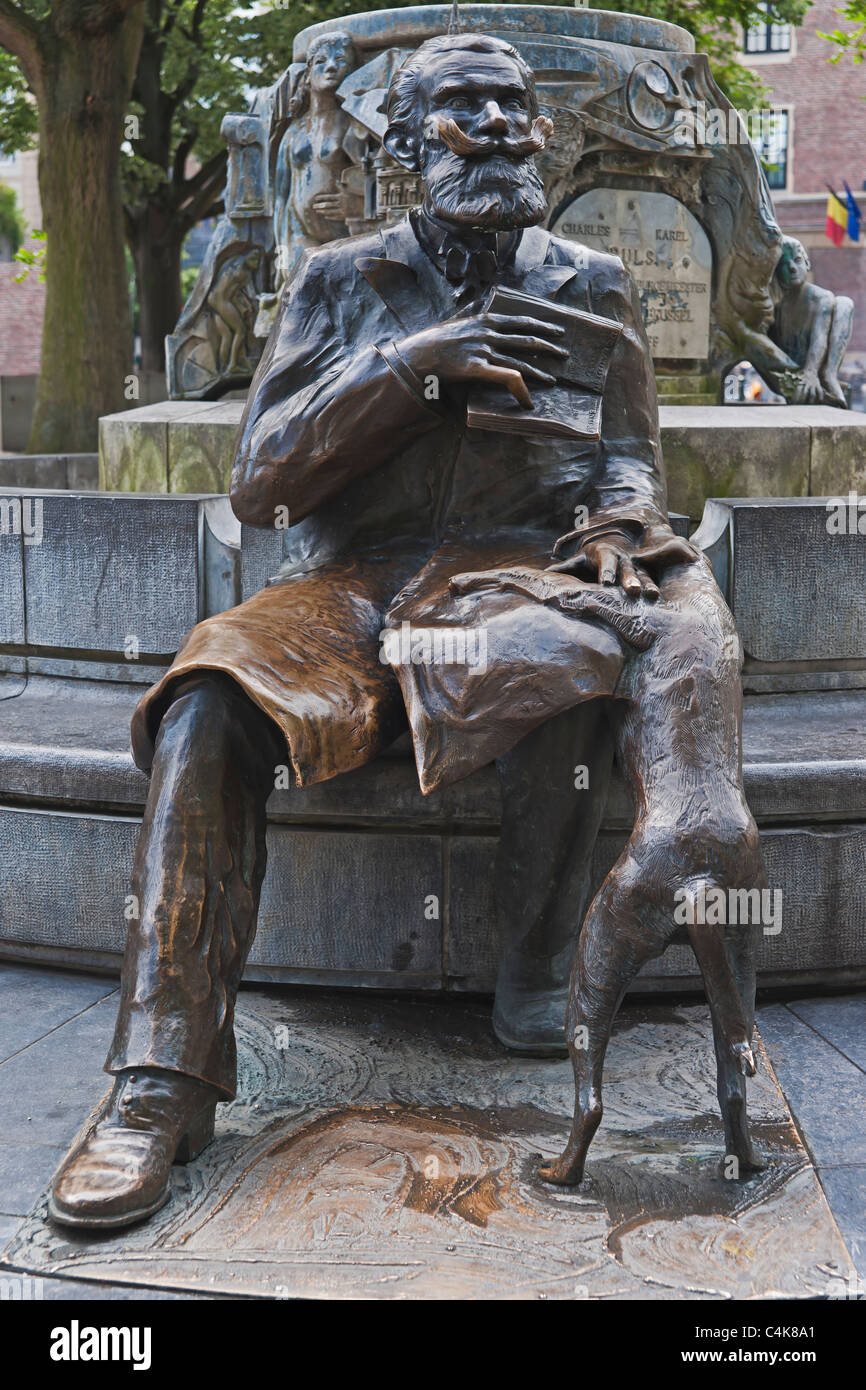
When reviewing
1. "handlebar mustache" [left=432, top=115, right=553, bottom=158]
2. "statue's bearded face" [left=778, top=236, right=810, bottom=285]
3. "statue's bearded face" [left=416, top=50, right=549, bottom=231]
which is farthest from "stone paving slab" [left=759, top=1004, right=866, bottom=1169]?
"statue's bearded face" [left=778, top=236, right=810, bottom=285]

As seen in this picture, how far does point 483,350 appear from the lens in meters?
3.43

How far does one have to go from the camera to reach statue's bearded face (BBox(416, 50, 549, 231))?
11.2ft

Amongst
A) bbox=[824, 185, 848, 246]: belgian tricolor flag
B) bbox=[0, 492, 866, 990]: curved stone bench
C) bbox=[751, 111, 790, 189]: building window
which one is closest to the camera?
bbox=[0, 492, 866, 990]: curved stone bench

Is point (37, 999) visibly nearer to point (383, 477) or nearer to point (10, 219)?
point (383, 477)

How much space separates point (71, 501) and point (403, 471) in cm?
158

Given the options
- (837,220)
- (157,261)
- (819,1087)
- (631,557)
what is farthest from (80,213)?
(837,220)

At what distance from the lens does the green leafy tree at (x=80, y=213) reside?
12.5 metres

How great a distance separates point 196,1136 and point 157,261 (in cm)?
1966

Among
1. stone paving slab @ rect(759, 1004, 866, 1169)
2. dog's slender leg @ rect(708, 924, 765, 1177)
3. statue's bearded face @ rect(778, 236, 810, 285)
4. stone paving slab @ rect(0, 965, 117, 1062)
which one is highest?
statue's bearded face @ rect(778, 236, 810, 285)

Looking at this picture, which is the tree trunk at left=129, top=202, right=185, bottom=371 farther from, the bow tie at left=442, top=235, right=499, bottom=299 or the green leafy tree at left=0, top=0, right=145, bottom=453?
the bow tie at left=442, top=235, right=499, bottom=299

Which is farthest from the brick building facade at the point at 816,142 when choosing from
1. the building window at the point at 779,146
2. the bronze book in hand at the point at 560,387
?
the bronze book in hand at the point at 560,387

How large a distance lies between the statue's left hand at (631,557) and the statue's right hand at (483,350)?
38 centimetres

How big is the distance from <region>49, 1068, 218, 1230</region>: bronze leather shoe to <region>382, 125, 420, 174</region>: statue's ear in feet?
7.08

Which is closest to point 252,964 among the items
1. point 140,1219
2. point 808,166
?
point 140,1219
